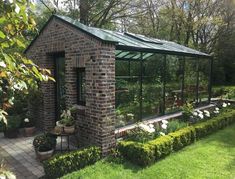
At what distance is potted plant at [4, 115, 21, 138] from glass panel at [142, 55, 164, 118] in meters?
3.97

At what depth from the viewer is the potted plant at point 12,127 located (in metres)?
7.27

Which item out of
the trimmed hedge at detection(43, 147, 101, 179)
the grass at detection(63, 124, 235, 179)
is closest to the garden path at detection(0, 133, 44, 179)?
the trimmed hedge at detection(43, 147, 101, 179)

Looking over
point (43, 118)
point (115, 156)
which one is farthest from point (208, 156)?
point (43, 118)

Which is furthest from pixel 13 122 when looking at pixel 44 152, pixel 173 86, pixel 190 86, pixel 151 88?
pixel 190 86

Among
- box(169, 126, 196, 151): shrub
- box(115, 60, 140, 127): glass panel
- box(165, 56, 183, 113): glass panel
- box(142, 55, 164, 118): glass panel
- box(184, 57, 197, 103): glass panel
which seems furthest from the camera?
box(184, 57, 197, 103): glass panel

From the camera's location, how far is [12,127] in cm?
731

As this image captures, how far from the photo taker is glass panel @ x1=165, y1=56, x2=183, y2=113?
882 centimetres

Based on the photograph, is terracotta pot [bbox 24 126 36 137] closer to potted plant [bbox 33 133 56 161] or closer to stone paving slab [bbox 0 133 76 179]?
stone paving slab [bbox 0 133 76 179]

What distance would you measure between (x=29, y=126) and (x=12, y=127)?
529 mm

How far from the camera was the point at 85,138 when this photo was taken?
19.5 ft

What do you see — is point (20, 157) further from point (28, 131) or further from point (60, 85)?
point (60, 85)

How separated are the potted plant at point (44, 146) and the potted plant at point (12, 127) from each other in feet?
6.80

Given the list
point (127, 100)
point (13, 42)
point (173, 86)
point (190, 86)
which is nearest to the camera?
point (13, 42)

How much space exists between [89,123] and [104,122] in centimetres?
50
